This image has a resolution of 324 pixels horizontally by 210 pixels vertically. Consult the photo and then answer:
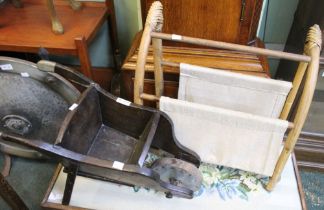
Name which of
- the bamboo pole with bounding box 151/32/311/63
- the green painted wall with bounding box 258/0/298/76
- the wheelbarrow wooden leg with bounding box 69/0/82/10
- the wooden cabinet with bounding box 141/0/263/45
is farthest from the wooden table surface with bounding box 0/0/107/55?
the green painted wall with bounding box 258/0/298/76

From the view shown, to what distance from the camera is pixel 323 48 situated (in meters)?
0.89

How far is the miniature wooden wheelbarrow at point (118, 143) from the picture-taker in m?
0.78

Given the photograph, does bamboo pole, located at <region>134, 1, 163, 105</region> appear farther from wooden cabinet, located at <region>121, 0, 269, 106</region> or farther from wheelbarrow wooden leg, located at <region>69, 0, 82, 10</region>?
wheelbarrow wooden leg, located at <region>69, 0, 82, 10</region>

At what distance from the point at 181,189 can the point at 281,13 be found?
783 mm

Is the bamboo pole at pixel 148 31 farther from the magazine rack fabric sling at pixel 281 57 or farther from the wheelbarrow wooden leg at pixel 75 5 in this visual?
the wheelbarrow wooden leg at pixel 75 5

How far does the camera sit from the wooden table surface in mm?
1038

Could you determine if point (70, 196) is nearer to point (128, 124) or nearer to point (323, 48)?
point (128, 124)

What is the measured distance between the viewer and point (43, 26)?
44.5 inches

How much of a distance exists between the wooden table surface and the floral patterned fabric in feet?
1.70

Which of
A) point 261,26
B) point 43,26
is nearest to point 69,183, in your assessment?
point 43,26

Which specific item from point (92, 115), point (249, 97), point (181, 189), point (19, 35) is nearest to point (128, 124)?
point (92, 115)

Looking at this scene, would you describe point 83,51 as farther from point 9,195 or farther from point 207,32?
point 9,195

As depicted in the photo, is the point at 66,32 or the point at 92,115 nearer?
the point at 92,115

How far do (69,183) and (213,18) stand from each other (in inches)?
25.4
